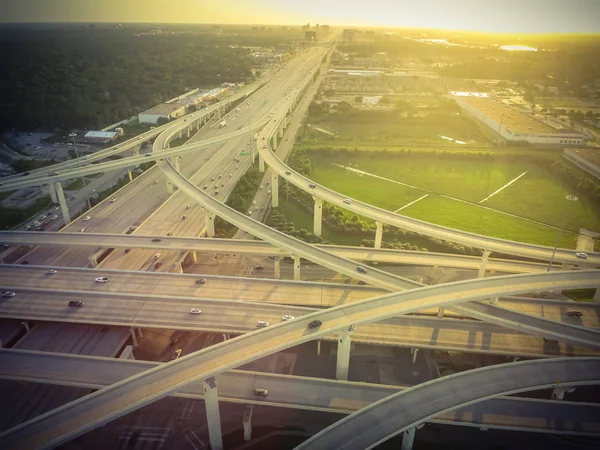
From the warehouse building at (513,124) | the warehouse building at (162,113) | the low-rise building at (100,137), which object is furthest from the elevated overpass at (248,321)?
the warehouse building at (162,113)

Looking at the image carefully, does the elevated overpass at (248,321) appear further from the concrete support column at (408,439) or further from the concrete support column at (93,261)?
the concrete support column at (408,439)

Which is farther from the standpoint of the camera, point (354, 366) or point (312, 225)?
point (312, 225)

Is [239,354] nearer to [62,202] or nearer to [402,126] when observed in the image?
[62,202]

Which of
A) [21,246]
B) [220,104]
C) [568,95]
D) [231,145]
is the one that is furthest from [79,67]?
[568,95]

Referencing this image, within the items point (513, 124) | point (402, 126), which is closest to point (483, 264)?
point (513, 124)

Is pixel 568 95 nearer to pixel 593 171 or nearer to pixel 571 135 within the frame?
pixel 571 135
